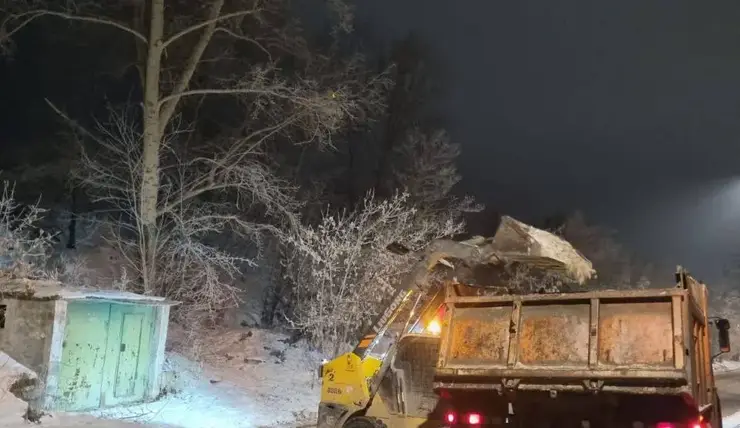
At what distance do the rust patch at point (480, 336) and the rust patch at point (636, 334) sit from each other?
107 centimetres

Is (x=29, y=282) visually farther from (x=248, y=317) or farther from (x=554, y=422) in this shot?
(x=248, y=317)

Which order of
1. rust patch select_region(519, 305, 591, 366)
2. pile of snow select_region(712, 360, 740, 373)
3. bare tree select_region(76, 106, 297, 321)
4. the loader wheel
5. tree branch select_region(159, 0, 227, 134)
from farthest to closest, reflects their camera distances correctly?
pile of snow select_region(712, 360, 740, 373)
tree branch select_region(159, 0, 227, 134)
bare tree select_region(76, 106, 297, 321)
the loader wheel
rust patch select_region(519, 305, 591, 366)

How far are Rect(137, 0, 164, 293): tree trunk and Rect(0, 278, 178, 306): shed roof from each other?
362 centimetres

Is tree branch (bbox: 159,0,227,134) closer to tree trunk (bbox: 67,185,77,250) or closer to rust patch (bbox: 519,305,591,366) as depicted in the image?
tree trunk (bbox: 67,185,77,250)

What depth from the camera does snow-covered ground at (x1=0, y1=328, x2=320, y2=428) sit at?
10.5 m

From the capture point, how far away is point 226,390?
15.5 meters

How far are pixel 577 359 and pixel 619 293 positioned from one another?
810 mm

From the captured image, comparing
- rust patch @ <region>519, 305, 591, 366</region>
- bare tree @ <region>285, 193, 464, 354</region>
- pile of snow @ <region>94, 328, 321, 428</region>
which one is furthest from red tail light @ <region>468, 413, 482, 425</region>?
bare tree @ <region>285, 193, 464, 354</region>

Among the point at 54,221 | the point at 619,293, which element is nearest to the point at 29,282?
the point at 619,293

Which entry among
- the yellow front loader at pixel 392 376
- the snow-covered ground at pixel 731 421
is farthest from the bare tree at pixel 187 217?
the snow-covered ground at pixel 731 421

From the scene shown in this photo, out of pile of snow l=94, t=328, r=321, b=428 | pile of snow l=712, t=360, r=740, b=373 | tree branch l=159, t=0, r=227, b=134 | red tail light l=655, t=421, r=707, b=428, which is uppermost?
tree branch l=159, t=0, r=227, b=134

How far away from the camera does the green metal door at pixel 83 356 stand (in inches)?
451

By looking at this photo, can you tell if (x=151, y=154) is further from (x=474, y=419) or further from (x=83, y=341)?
(x=474, y=419)

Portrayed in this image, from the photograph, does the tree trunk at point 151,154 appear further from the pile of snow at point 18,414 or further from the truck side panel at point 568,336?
the truck side panel at point 568,336
